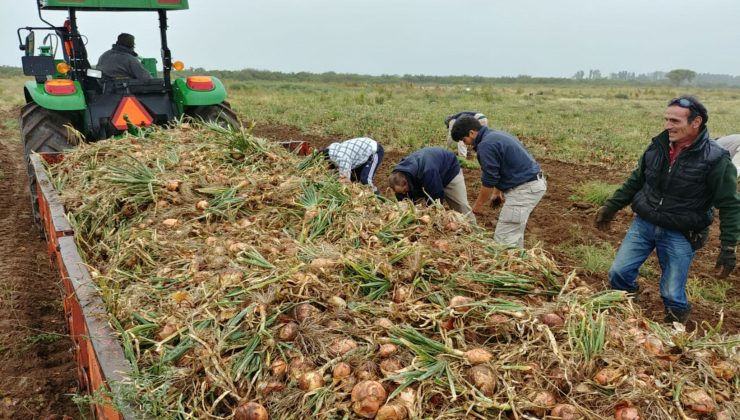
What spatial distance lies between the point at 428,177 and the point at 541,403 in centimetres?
298

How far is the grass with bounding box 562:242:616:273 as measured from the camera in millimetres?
5186

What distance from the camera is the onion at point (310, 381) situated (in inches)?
69.1

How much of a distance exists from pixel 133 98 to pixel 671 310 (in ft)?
16.7

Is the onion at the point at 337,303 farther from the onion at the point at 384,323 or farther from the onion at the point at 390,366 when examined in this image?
the onion at the point at 390,366

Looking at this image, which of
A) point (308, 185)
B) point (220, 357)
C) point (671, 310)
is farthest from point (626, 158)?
point (220, 357)

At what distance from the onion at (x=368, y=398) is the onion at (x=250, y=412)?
28 centimetres

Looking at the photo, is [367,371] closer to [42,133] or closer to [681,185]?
[681,185]

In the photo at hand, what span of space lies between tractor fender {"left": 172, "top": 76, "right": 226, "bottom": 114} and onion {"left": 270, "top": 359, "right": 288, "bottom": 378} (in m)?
4.48

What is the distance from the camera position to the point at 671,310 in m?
3.78

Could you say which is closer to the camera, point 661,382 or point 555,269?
point 661,382

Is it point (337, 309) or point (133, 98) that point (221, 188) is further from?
point (133, 98)

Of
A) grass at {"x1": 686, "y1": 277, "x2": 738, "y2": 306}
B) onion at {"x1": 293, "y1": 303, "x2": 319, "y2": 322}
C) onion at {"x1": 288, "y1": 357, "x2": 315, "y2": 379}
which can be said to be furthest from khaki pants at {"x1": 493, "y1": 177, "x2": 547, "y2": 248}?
onion at {"x1": 288, "y1": 357, "x2": 315, "y2": 379}

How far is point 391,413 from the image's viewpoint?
164 cm

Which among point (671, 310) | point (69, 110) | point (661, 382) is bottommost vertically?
point (671, 310)
